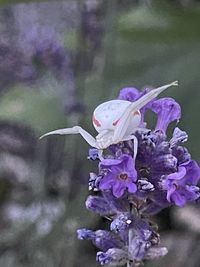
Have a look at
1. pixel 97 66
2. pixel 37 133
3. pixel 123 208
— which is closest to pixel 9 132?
pixel 37 133

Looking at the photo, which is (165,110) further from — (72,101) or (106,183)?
(72,101)

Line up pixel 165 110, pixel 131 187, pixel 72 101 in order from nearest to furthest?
pixel 131 187 < pixel 165 110 < pixel 72 101

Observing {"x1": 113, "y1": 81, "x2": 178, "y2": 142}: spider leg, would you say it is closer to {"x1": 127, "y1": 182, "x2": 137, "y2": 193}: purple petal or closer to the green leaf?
{"x1": 127, "y1": 182, "x2": 137, "y2": 193}: purple petal

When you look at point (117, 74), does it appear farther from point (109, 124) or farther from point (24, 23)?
point (109, 124)

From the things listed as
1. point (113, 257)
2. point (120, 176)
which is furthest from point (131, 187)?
point (113, 257)

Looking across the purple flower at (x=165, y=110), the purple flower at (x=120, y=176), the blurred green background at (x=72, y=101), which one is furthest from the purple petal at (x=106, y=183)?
the blurred green background at (x=72, y=101)

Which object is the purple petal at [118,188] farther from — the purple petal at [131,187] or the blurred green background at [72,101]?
the blurred green background at [72,101]

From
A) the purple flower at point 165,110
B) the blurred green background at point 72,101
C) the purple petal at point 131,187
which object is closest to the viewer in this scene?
the purple petal at point 131,187
